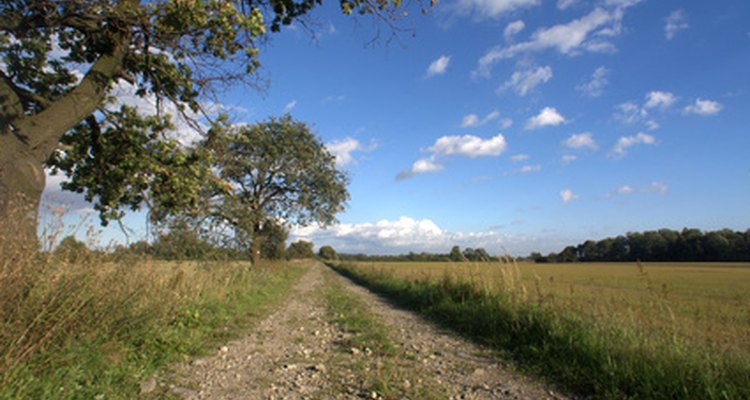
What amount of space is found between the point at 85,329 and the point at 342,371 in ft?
8.92

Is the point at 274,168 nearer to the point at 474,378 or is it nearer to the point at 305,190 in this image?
the point at 305,190

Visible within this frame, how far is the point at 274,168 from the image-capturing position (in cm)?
2700

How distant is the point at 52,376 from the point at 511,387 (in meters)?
4.22

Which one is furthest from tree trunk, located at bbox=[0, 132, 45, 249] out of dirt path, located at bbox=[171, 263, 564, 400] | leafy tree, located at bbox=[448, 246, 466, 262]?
leafy tree, located at bbox=[448, 246, 466, 262]

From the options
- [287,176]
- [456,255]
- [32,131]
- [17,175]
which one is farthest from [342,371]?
[287,176]

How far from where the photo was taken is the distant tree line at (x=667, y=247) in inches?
2970

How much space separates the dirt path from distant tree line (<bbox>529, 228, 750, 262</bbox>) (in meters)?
83.1

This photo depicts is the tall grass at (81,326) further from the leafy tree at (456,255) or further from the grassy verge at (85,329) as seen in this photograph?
the leafy tree at (456,255)

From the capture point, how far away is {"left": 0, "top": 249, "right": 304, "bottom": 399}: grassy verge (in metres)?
3.22

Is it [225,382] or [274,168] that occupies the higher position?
[274,168]

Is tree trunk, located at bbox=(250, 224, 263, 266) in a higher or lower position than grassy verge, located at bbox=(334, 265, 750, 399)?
higher

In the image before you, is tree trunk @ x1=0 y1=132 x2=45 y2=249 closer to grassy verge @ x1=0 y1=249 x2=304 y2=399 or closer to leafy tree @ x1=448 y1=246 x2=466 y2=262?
grassy verge @ x1=0 y1=249 x2=304 y2=399

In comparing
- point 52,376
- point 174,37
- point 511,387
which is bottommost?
point 511,387

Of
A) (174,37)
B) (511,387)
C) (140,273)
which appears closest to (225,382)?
(140,273)
